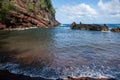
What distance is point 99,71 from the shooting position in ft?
44.8

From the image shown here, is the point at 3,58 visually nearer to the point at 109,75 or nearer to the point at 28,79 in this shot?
the point at 28,79

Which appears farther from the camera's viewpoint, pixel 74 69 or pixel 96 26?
pixel 96 26

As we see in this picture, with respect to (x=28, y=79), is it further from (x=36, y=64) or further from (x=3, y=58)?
(x=3, y=58)

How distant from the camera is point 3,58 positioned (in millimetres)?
→ 17281

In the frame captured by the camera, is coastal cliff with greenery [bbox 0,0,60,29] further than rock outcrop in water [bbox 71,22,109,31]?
No

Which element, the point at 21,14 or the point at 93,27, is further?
the point at 21,14

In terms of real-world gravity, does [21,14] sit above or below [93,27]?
above

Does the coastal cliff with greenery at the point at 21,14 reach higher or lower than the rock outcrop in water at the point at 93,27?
higher

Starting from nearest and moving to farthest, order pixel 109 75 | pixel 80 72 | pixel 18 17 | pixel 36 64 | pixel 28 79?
1. pixel 28 79
2. pixel 109 75
3. pixel 80 72
4. pixel 36 64
5. pixel 18 17

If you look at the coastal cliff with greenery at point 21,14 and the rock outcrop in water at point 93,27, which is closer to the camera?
the coastal cliff with greenery at point 21,14

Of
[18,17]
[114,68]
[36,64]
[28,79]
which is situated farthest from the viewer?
[18,17]

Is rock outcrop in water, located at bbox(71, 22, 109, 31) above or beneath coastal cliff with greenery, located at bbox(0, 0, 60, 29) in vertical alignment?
beneath

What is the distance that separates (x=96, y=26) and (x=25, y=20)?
110 ft

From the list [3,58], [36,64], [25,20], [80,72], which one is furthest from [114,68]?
[25,20]
